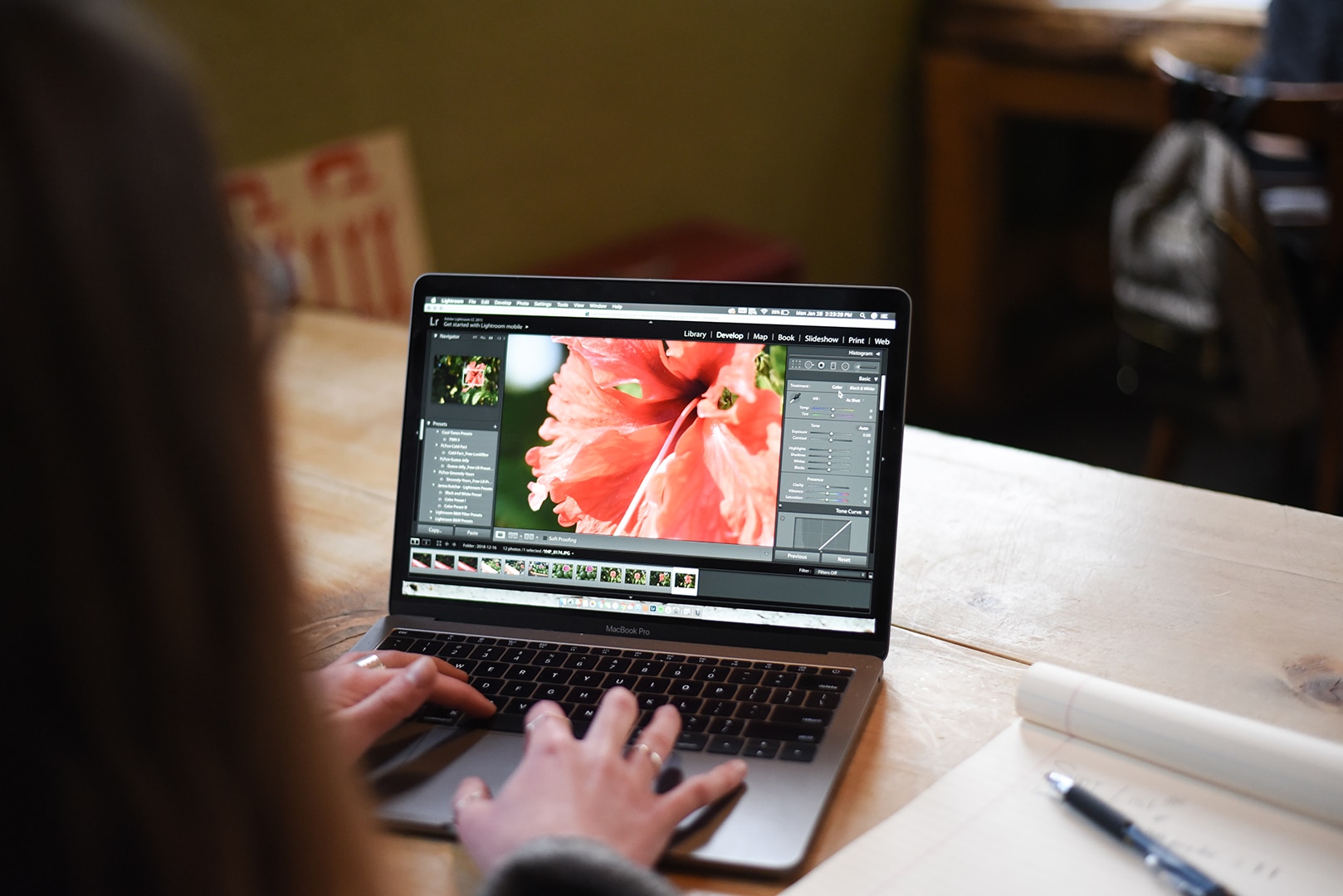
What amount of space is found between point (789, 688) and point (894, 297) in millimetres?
274

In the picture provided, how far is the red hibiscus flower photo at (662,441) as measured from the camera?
0.84 meters

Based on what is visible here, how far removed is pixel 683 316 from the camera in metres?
0.88

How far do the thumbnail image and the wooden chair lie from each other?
1401mm

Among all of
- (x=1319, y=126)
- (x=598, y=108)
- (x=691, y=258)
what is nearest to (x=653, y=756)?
(x=1319, y=126)

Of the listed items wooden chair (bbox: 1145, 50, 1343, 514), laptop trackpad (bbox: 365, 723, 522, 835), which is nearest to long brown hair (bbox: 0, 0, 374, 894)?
laptop trackpad (bbox: 365, 723, 522, 835)

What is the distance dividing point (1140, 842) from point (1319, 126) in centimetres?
151

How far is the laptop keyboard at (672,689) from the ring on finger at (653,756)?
3 centimetres

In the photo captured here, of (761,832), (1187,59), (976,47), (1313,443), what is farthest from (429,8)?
(1313,443)

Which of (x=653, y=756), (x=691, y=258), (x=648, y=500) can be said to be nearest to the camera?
(x=653, y=756)

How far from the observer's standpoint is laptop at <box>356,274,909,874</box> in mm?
793

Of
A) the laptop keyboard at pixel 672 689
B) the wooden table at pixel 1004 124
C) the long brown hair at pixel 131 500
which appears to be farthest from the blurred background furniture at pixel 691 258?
the long brown hair at pixel 131 500

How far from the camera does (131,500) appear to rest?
0.38 metres

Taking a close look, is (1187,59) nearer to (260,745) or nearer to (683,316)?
(683,316)

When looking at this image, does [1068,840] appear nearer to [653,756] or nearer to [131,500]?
[653,756]
